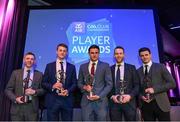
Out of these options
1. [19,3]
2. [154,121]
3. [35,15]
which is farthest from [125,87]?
[19,3]

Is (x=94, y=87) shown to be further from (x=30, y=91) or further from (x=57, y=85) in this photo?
(x=30, y=91)

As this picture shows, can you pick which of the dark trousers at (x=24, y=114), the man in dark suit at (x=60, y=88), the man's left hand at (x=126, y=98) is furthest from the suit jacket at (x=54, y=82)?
the man's left hand at (x=126, y=98)

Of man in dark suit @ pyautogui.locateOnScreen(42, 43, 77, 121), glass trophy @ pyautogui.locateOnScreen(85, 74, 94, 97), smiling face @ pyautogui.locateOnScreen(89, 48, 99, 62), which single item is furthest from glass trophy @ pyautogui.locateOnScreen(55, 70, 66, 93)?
smiling face @ pyautogui.locateOnScreen(89, 48, 99, 62)

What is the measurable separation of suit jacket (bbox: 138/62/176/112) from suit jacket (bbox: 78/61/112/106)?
49cm

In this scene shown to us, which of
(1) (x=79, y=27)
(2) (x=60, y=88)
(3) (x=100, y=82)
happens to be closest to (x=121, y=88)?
(3) (x=100, y=82)

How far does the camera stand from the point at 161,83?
3248mm

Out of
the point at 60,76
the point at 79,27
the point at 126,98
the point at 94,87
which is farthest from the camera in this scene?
the point at 79,27

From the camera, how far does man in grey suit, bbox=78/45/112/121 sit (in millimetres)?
3107

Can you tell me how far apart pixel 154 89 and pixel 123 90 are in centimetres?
40

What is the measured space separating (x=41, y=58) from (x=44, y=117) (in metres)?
0.99

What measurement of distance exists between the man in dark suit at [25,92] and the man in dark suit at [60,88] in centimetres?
15

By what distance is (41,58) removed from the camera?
415cm

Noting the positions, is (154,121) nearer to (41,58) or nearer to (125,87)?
(125,87)

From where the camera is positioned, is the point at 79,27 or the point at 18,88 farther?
the point at 79,27
